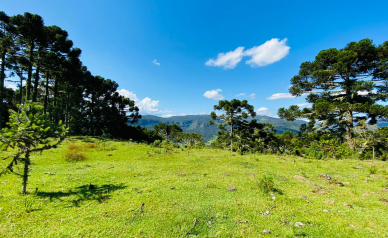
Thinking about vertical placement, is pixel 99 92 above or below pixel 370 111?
above

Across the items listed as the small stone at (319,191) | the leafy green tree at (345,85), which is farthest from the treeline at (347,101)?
the small stone at (319,191)

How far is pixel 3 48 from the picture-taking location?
1912 centimetres

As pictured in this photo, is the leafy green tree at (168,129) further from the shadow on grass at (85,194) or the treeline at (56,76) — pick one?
the shadow on grass at (85,194)

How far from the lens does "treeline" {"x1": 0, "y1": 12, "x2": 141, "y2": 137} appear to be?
64.0 feet

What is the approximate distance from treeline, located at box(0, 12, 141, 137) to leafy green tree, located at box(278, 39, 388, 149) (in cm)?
3486

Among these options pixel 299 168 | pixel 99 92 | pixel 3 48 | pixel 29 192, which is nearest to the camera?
pixel 29 192

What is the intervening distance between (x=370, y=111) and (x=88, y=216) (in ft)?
86.8

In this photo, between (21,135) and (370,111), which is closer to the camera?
(21,135)

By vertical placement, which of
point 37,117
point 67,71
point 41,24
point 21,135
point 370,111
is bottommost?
point 21,135

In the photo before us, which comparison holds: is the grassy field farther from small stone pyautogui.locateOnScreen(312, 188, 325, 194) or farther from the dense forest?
the dense forest

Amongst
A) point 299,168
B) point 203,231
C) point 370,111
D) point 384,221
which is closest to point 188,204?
point 203,231

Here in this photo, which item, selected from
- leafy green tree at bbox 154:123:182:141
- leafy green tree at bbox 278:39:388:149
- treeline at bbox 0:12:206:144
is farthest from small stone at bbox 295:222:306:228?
leafy green tree at bbox 154:123:182:141

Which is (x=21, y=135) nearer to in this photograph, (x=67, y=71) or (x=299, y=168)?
(x=299, y=168)

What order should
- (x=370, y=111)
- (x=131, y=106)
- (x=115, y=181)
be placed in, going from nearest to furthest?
(x=115, y=181) < (x=370, y=111) < (x=131, y=106)
